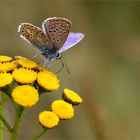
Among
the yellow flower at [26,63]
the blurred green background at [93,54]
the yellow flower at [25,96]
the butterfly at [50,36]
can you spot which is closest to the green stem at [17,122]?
the yellow flower at [25,96]

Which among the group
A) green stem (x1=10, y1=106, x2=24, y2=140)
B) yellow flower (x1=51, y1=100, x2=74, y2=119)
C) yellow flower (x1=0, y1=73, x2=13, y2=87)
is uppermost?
yellow flower (x1=0, y1=73, x2=13, y2=87)

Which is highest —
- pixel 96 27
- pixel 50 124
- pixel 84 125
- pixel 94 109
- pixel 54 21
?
pixel 54 21

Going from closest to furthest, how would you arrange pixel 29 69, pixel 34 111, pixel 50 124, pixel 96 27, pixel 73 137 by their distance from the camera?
pixel 50 124, pixel 29 69, pixel 73 137, pixel 34 111, pixel 96 27

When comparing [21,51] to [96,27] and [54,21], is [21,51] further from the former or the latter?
[54,21]

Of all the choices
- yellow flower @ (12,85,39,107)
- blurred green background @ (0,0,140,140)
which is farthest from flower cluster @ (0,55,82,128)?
blurred green background @ (0,0,140,140)

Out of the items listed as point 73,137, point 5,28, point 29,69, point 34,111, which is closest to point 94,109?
point 29,69

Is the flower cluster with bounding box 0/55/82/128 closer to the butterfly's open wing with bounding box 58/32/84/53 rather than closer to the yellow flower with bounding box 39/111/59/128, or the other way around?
the yellow flower with bounding box 39/111/59/128
